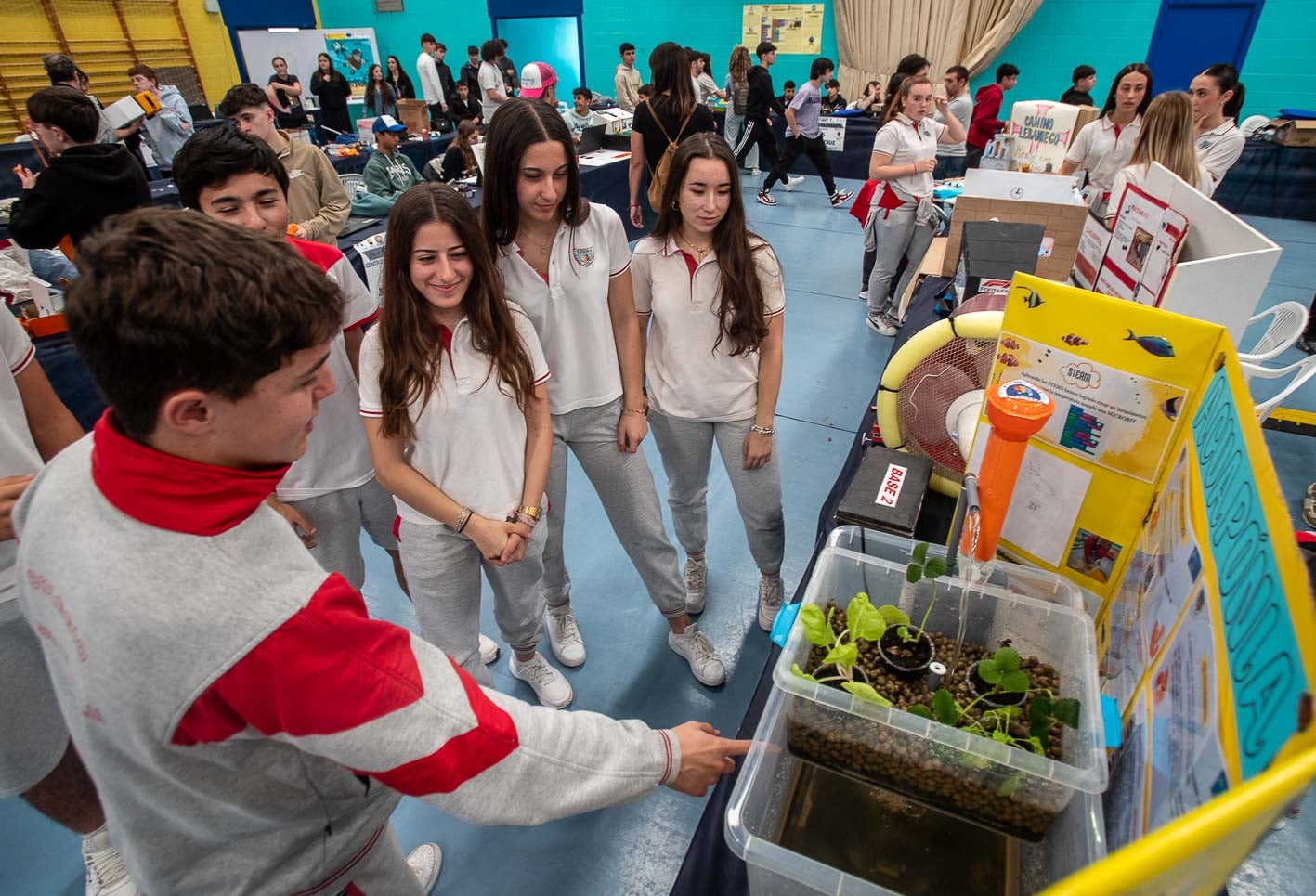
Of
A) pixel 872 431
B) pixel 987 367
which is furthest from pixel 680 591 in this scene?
pixel 987 367

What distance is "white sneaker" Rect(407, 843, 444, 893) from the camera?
1474 mm

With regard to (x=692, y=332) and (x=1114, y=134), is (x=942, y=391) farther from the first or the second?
(x=1114, y=134)

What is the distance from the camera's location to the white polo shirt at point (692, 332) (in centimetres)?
162

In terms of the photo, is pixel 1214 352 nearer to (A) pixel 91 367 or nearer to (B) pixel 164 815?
(A) pixel 91 367

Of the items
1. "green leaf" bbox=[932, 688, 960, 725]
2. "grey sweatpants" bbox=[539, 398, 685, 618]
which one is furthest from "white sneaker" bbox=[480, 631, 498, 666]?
"green leaf" bbox=[932, 688, 960, 725]

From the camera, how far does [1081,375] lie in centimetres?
94

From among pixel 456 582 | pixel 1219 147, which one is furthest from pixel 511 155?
pixel 1219 147

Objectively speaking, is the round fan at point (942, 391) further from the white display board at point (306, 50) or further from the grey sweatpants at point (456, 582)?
the white display board at point (306, 50)

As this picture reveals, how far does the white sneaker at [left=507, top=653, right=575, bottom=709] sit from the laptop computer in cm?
534

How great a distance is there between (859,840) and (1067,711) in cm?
30

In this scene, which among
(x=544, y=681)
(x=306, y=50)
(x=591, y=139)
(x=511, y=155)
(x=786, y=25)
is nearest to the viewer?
(x=511, y=155)

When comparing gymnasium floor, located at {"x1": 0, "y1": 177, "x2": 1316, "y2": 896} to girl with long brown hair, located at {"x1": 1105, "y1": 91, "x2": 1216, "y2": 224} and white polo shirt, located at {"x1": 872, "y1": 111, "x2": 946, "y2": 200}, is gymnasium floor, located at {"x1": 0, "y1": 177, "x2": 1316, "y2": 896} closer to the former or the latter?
white polo shirt, located at {"x1": 872, "y1": 111, "x2": 946, "y2": 200}

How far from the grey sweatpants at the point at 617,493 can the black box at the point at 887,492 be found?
0.65 metres

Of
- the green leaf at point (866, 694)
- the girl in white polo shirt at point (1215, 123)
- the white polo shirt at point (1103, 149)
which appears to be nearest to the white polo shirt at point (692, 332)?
the green leaf at point (866, 694)
